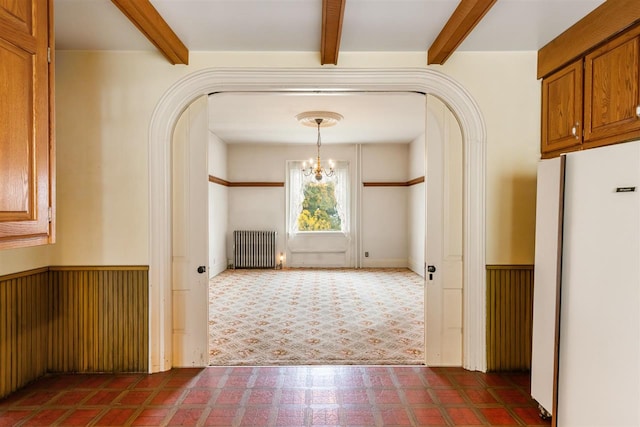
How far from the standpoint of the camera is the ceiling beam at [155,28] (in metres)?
2.16

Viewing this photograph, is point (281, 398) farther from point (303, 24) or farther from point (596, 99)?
point (596, 99)

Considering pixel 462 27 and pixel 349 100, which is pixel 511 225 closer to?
pixel 462 27

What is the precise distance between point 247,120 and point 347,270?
3.86m

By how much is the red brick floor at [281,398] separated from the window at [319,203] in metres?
5.57

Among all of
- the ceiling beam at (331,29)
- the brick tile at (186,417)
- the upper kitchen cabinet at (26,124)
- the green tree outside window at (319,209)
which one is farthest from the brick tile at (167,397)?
the green tree outside window at (319,209)

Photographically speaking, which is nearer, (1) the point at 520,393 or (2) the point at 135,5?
(2) the point at 135,5

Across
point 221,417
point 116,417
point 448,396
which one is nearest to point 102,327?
point 116,417

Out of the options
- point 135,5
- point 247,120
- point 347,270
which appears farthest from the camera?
point 347,270

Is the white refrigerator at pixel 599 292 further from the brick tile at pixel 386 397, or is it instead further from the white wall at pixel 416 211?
the white wall at pixel 416 211

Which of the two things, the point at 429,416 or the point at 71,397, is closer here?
the point at 429,416

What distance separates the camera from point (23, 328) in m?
2.71

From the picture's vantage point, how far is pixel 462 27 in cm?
238

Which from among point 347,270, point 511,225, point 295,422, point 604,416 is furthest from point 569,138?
point 347,270

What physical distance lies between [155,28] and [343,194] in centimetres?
638
